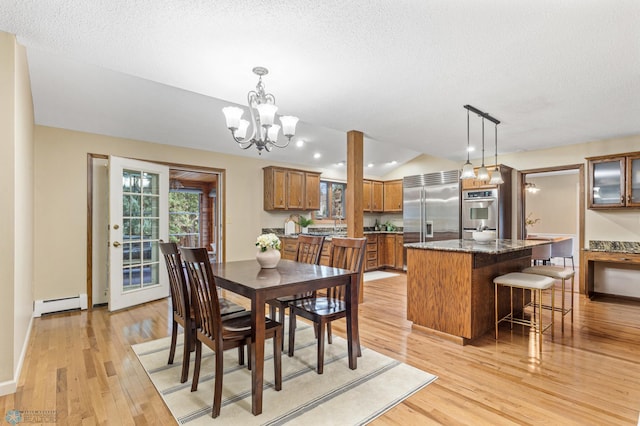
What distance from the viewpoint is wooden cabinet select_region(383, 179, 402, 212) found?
7.71m

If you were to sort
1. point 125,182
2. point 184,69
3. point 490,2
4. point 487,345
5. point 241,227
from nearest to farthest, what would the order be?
1. point 490,2
2. point 184,69
3. point 487,345
4. point 125,182
5. point 241,227

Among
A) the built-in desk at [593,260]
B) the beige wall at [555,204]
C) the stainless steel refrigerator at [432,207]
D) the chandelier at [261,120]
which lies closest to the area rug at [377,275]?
the stainless steel refrigerator at [432,207]

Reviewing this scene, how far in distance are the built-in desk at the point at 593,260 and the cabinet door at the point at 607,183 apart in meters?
0.71

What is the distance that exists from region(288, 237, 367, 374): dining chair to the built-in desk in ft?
13.0

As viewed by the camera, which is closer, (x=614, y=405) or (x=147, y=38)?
(x=614, y=405)

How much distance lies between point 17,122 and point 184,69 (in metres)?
1.24

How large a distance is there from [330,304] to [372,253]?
14.7 feet

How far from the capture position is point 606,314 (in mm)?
3947

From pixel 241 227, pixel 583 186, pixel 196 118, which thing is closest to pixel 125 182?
pixel 196 118

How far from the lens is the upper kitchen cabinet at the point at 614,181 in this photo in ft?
14.7

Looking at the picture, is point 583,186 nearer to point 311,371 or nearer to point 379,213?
point 379,213

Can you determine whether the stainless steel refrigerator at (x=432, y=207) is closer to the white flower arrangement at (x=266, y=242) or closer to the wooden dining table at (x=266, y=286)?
the wooden dining table at (x=266, y=286)

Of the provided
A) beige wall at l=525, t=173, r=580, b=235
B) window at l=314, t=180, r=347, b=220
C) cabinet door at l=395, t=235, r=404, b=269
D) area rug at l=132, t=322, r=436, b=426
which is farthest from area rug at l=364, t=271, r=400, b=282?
beige wall at l=525, t=173, r=580, b=235

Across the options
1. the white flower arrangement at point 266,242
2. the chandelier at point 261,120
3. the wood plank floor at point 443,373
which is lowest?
the wood plank floor at point 443,373
